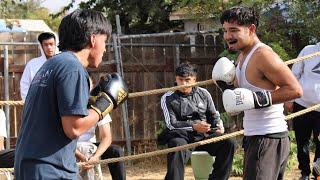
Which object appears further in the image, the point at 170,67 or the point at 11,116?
the point at 170,67

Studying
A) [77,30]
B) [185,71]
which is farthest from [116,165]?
[77,30]

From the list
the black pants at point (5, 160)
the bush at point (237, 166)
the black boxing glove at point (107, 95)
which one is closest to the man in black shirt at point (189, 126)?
the bush at point (237, 166)

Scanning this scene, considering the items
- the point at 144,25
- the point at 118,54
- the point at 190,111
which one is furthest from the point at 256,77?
the point at 144,25

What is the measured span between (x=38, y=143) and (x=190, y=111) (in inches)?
149

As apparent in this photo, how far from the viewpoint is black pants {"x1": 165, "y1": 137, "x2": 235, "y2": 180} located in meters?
5.99

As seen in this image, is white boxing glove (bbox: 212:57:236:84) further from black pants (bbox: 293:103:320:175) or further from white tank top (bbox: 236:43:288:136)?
black pants (bbox: 293:103:320:175)

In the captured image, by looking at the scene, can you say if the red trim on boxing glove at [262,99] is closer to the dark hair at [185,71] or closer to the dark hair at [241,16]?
the dark hair at [241,16]

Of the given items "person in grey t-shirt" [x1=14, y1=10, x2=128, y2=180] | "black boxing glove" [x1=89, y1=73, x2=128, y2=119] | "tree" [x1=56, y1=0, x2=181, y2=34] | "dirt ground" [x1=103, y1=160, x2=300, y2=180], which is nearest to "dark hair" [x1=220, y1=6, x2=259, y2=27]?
"black boxing glove" [x1=89, y1=73, x2=128, y2=119]

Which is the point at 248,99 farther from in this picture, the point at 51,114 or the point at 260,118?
the point at 51,114

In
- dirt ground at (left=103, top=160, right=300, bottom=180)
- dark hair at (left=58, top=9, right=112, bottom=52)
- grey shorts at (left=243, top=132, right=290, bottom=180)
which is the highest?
dark hair at (left=58, top=9, right=112, bottom=52)

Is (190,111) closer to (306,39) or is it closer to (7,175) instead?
(7,175)

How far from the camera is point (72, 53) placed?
9.26ft

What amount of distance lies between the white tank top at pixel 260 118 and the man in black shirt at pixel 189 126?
2209 mm

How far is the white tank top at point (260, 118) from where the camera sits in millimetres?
3818
